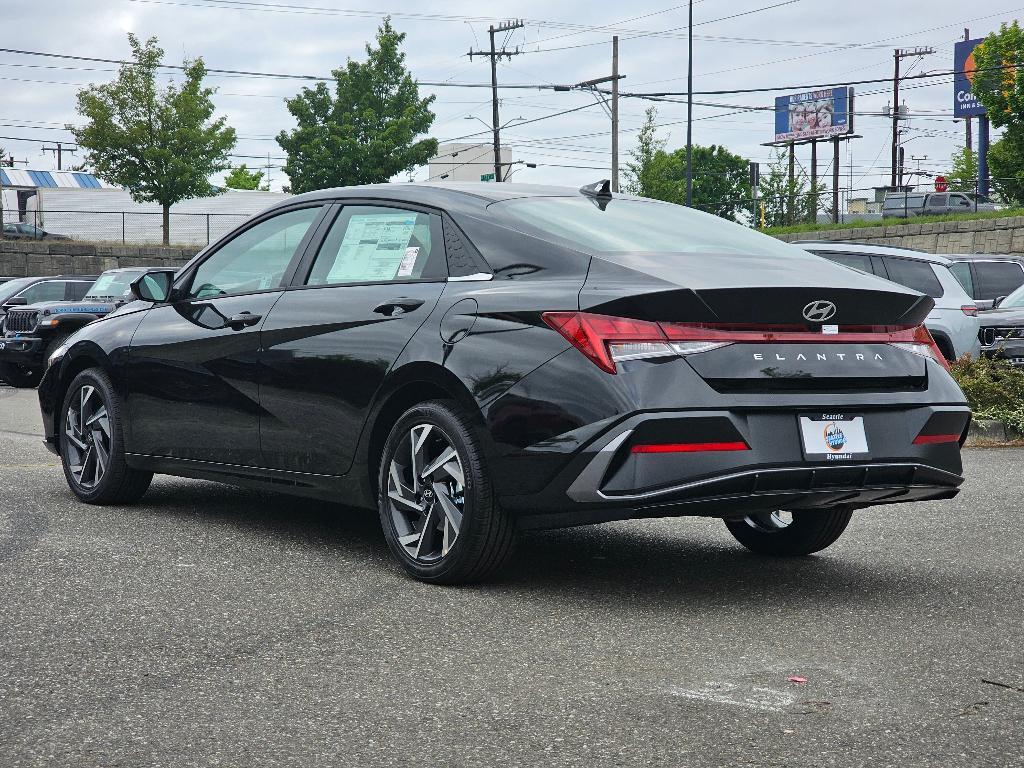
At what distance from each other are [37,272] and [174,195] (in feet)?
23.2

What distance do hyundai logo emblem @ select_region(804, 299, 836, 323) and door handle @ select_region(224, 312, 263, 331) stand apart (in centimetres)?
247

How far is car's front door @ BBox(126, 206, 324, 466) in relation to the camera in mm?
6137

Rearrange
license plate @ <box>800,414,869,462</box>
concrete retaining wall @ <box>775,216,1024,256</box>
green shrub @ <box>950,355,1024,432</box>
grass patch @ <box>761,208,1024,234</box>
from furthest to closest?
grass patch @ <box>761,208,1024,234</box> < concrete retaining wall @ <box>775,216,1024,256</box> < green shrub @ <box>950,355,1024,432</box> < license plate @ <box>800,414,869,462</box>

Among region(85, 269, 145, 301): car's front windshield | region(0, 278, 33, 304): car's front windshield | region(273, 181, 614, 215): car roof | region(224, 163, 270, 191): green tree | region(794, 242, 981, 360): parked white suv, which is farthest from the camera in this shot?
region(224, 163, 270, 191): green tree

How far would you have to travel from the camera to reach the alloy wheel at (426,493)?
5.08 m

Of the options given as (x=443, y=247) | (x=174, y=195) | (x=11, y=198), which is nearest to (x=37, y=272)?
(x=174, y=195)

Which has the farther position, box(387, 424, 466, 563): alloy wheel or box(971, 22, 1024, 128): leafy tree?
box(971, 22, 1024, 128): leafy tree

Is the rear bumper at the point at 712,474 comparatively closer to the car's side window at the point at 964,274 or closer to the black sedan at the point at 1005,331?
the black sedan at the point at 1005,331

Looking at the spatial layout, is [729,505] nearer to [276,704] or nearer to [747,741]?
[747,741]

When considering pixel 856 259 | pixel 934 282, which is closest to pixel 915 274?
pixel 934 282

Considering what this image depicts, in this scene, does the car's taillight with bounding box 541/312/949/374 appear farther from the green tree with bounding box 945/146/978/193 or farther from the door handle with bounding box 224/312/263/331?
the green tree with bounding box 945/146/978/193

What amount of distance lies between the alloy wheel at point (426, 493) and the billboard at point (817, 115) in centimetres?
7577

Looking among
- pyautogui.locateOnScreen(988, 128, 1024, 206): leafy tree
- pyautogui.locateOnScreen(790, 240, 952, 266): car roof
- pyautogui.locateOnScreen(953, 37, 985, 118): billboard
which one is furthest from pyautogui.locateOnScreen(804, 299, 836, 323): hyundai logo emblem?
pyautogui.locateOnScreen(953, 37, 985, 118): billboard

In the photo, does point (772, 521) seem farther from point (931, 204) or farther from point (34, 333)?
point (931, 204)
